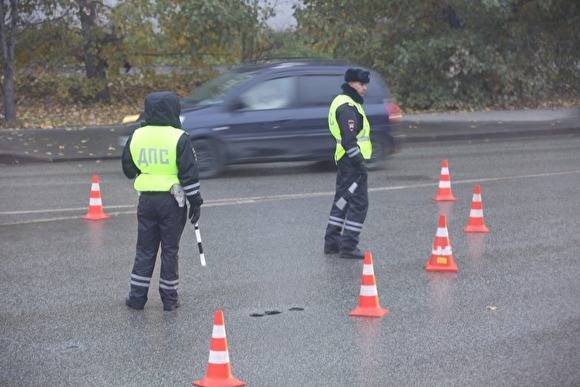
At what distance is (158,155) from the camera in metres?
8.96

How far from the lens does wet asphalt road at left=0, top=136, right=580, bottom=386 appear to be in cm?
763

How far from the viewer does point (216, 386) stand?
7031mm

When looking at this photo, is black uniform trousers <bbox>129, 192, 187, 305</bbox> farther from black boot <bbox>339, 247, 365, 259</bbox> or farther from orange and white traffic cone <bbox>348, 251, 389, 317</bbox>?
black boot <bbox>339, 247, 365, 259</bbox>

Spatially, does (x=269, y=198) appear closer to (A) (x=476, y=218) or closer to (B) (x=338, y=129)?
(A) (x=476, y=218)

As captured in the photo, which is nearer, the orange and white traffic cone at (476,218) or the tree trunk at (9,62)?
the orange and white traffic cone at (476,218)

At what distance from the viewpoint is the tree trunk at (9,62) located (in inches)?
950

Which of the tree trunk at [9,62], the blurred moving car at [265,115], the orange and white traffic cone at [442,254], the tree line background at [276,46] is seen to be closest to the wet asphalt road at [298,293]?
the orange and white traffic cone at [442,254]

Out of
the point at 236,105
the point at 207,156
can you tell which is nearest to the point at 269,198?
the point at 207,156

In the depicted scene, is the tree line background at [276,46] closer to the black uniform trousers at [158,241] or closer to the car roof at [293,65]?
the car roof at [293,65]

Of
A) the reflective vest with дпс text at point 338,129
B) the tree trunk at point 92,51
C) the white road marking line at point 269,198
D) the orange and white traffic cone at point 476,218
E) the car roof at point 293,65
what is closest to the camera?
the reflective vest with дпс text at point 338,129

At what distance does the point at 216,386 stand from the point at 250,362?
734mm

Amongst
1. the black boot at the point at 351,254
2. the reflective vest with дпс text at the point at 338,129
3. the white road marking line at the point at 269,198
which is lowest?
the white road marking line at the point at 269,198

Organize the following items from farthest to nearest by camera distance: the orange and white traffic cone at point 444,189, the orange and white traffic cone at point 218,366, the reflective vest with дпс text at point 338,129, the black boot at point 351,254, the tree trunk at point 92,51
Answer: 1. the tree trunk at point 92,51
2. the orange and white traffic cone at point 444,189
3. the black boot at point 351,254
4. the reflective vest with дпс text at point 338,129
5. the orange and white traffic cone at point 218,366

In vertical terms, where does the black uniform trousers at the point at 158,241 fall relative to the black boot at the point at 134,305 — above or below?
above
